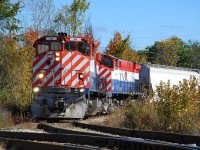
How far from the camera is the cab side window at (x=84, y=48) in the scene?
17.1 metres

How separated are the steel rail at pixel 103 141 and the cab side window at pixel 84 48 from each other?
22.5 ft

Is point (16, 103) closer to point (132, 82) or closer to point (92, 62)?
point (92, 62)

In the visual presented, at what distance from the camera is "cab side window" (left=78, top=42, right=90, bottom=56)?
17100 millimetres

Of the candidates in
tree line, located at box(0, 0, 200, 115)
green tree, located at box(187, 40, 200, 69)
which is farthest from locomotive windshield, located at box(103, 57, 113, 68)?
green tree, located at box(187, 40, 200, 69)

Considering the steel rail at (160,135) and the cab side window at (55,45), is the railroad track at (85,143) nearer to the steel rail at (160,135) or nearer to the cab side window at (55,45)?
the steel rail at (160,135)

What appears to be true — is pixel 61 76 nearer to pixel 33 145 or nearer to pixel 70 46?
pixel 70 46

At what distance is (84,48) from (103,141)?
916 cm

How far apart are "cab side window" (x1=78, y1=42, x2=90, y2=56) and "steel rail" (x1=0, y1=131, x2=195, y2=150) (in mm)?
6863

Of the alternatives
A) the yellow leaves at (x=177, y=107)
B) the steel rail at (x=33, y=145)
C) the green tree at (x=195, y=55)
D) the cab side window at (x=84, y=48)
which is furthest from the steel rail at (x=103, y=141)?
the green tree at (x=195, y=55)

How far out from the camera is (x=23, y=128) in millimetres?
13836

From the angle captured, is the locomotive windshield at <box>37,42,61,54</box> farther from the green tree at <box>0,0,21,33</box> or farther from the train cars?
the train cars

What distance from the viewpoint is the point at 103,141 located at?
27.5ft

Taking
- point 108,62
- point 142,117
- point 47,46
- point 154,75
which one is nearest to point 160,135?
point 142,117

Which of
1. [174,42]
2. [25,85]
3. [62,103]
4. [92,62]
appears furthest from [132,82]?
[174,42]
